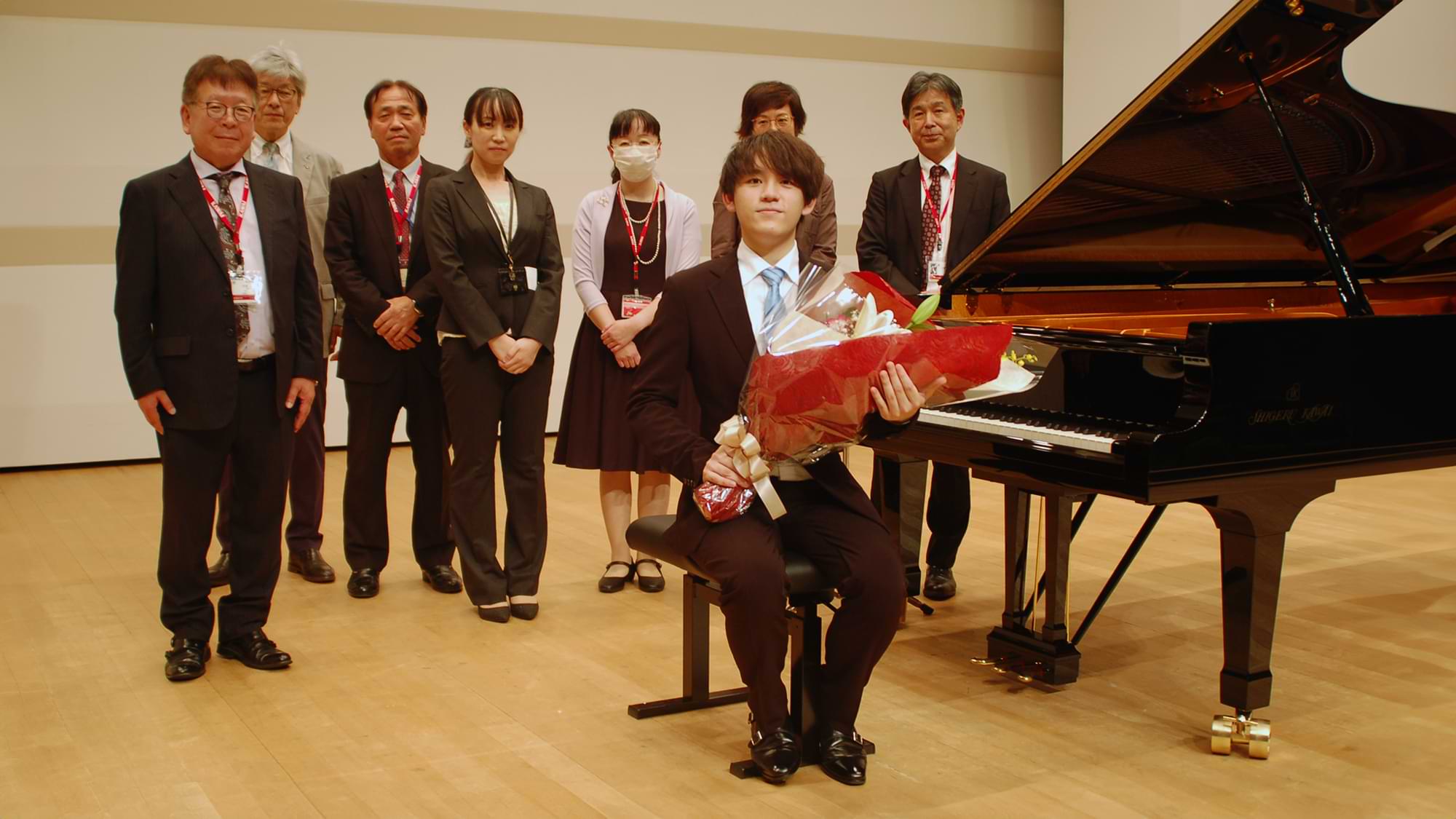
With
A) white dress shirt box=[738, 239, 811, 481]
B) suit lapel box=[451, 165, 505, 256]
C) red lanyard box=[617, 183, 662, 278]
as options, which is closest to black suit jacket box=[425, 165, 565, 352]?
suit lapel box=[451, 165, 505, 256]

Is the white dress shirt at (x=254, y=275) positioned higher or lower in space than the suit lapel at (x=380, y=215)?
lower

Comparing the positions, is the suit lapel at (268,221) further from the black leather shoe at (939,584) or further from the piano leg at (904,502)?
the black leather shoe at (939,584)

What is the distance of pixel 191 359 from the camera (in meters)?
3.40

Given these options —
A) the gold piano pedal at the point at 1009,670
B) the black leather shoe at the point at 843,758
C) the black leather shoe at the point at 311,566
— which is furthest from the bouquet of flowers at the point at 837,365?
the black leather shoe at the point at 311,566

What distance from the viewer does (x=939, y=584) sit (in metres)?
4.45

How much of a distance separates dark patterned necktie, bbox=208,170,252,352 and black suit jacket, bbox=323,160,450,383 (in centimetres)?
87

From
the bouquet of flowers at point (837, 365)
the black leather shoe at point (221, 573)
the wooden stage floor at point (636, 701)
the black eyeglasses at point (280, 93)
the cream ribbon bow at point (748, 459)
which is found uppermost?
the black eyeglasses at point (280, 93)

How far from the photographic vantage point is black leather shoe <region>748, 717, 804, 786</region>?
110 inches

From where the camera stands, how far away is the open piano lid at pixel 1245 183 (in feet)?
10.8

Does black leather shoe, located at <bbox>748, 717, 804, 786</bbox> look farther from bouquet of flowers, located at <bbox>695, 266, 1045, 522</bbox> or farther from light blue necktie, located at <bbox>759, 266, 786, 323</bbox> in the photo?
light blue necktie, located at <bbox>759, 266, 786, 323</bbox>

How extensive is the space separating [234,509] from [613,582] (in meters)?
1.37

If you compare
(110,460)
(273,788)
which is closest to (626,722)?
(273,788)

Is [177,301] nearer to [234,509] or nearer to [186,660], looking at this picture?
[234,509]

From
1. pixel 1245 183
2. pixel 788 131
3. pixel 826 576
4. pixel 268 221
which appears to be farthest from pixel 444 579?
pixel 1245 183
